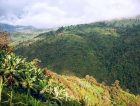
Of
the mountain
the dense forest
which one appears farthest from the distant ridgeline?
the mountain

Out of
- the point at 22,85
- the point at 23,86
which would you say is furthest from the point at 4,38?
the point at 23,86

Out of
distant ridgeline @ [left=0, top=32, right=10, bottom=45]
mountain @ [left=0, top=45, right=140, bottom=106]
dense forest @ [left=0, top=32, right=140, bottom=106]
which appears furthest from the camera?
distant ridgeline @ [left=0, top=32, right=10, bottom=45]

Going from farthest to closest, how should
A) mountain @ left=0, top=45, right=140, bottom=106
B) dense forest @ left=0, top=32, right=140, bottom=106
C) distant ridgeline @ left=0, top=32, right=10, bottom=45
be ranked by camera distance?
distant ridgeline @ left=0, top=32, right=10, bottom=45 → dense forest @ left=0, top=32, right=140, bottom=106 → mountain @ left=0, top=45, right=140, bottom=106

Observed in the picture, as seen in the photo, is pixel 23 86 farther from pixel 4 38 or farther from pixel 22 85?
pixel 4 38

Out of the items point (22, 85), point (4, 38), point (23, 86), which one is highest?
point (4, 38)

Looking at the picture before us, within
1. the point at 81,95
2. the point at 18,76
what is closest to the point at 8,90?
the point at 18,76

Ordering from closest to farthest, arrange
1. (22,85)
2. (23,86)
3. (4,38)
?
(4,38), (22,85), (23,86)

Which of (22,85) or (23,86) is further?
(23,86)

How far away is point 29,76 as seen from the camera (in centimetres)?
12444

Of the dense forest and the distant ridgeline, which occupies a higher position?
the distant ridgeline

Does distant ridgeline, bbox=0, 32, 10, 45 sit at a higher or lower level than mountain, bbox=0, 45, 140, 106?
higher

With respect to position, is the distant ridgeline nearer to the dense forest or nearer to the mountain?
the dense forest

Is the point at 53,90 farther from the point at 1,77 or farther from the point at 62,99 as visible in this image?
the point at 1,77

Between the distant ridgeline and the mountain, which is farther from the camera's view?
the distant ridgeline
